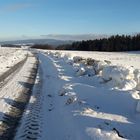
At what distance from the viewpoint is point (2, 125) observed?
30.8 feet

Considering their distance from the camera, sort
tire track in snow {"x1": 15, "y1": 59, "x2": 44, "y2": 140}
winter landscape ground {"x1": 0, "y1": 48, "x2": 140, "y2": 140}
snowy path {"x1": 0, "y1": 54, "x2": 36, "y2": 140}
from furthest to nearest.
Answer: snowy path {"x1": 0, "y1": 54, "x2": 36, "y2": 140}, tire track in snow {"x1": 15, "y1": 59, "x2": 44, "y2": 140}, winter landscape ground {"x1": 0, "y1": 48, "x2": 140, "y2": 140}

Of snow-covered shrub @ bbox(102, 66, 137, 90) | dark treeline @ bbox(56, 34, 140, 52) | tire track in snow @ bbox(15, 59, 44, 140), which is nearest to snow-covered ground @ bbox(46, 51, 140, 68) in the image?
snow-covered shrub @ bbox(102, 66, 137, 90)

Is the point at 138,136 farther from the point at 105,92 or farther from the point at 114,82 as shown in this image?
the point at 114,82

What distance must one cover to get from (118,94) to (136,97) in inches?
29.7

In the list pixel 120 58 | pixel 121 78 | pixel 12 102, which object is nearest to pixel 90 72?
pixel 121 78

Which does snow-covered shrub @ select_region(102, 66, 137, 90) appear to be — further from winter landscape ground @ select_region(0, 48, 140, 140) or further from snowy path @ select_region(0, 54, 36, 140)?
snowy path @ select_region(0, 54, 36, 140)

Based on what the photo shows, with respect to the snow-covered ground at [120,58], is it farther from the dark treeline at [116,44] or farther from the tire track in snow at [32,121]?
the dark treeline at [116,44]

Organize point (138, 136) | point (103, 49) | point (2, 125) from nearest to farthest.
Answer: point (138, 136)
point (2, 125)
point (103, 49)

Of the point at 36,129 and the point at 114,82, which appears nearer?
the point at 36,129

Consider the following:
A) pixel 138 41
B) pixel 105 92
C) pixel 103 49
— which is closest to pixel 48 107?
pixel 105 92

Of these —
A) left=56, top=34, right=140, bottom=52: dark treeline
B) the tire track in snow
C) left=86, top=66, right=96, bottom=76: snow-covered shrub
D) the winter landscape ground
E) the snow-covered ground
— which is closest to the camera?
the winter landscape ground

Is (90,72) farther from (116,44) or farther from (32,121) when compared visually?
(116,44)

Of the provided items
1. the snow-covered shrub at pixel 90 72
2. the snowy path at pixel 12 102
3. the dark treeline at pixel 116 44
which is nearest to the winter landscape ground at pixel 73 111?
the snowy path at pixel 12 102

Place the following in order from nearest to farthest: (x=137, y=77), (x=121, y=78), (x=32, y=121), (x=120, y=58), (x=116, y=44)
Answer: (x=32, y=121) → (x=137, y=77) → (x=121, y=78) → (x=120, y=58) → (x=116, y=44)
